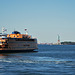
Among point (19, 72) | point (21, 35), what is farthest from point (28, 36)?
point (19, 72)

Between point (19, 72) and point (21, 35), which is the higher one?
point (21, 35)

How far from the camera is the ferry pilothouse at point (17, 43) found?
125m

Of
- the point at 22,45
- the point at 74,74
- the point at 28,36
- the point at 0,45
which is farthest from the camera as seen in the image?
the point at 28,36

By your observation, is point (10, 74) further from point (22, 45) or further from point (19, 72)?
point (22, 45)

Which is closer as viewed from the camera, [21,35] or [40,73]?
[40,73]

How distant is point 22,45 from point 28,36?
11.7 meters

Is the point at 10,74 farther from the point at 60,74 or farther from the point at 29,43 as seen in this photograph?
the point at 29,43

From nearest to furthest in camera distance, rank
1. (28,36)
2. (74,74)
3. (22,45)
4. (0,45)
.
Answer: (74,74)
(0,45)
(22,45)
(28,36)

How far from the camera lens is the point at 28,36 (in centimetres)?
14500

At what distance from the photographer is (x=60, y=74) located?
46656 millimetres

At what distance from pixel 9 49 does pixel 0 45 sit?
531 cm

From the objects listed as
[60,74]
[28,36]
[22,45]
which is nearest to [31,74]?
[60,74]

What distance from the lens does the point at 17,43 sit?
130 m

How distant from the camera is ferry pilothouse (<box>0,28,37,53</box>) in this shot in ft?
409
